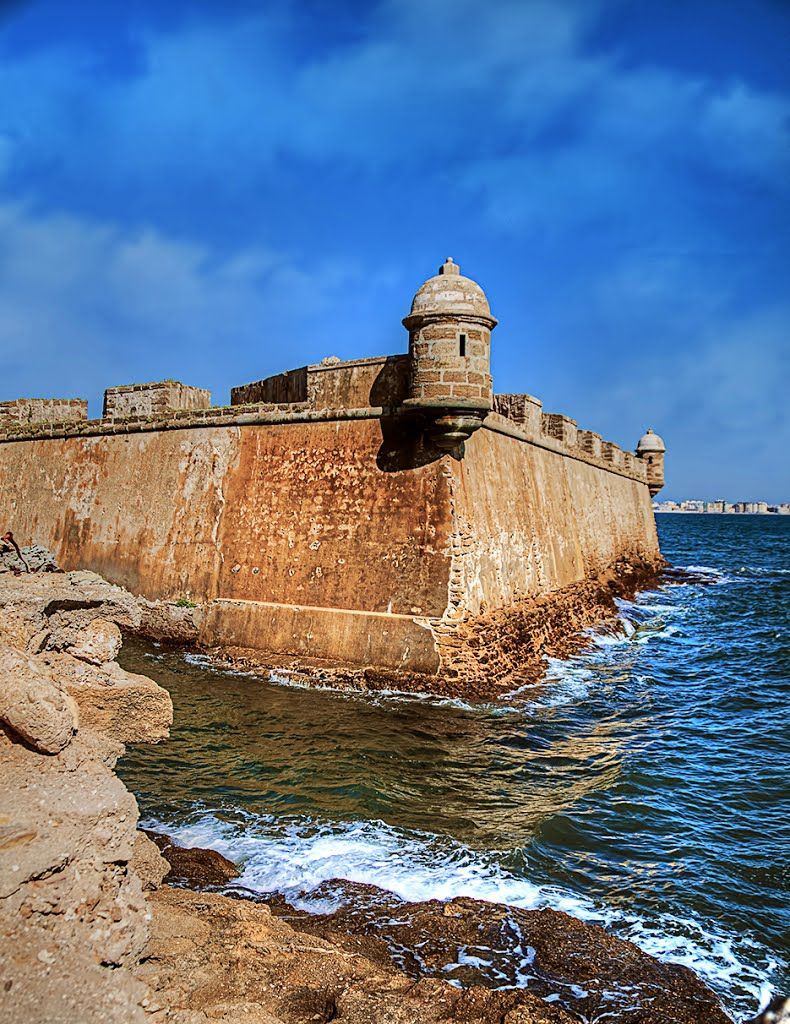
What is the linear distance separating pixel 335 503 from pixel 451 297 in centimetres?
328

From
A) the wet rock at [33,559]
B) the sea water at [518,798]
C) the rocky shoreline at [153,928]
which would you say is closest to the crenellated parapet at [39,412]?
the wet rock at [33,559]

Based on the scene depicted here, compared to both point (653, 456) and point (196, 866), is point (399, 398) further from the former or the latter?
point (653, 456)

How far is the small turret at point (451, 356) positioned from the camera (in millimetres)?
9992

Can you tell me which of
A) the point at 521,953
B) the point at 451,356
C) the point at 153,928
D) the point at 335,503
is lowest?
the point at 521,953

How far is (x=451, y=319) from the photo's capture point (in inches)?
396

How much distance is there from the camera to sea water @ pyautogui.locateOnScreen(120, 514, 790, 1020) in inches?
200

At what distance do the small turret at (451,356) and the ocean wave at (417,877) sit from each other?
18.0 feet

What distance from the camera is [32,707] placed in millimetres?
3172

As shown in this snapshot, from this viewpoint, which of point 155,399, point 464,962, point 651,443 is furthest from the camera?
point 651,443

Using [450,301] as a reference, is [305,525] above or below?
below

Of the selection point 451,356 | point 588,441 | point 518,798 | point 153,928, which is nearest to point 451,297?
point 451,356

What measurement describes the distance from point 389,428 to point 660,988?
7.90 metres

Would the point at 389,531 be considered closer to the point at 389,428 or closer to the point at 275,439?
the point at 389,428

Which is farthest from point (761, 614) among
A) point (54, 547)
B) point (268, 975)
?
point (268, 975)
